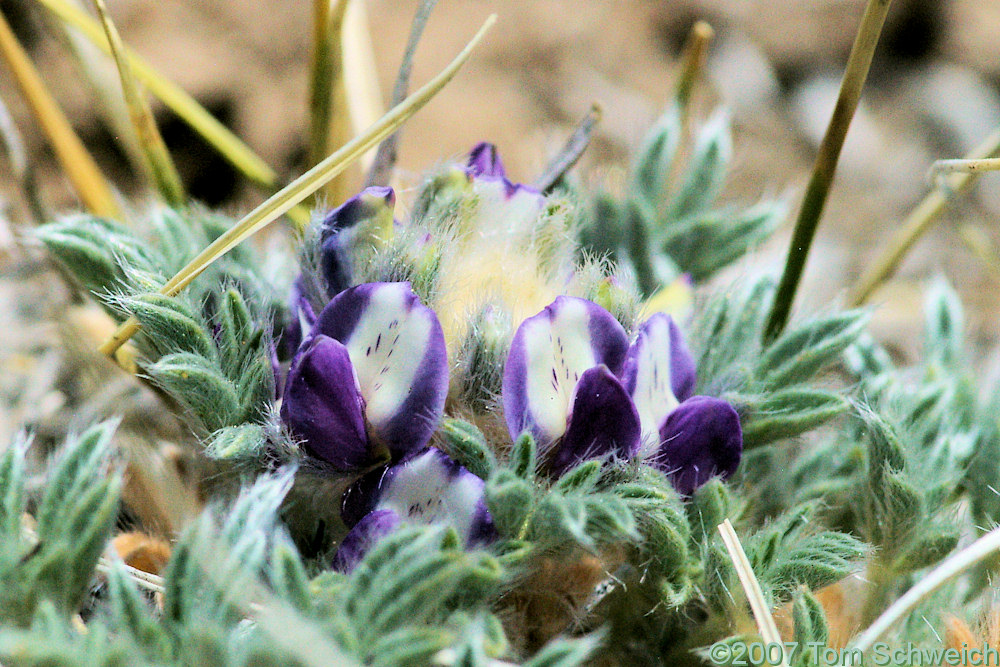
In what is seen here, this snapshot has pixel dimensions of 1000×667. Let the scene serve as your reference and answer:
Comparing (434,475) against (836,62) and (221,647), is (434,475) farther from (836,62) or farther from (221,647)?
(836,62)

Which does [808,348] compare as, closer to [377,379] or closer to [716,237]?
[716,237]

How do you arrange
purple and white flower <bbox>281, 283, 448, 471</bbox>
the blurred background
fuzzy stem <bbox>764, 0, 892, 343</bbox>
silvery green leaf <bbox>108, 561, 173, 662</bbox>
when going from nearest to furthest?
silvery green leaf <bbox>108, 561, 173, 662</bbox> → purple and white flower <bbox>281, 283, 448, 471</bbox> → fuzzy stem <bbox>764, 0, 892, 343</bbox> → the blurred background

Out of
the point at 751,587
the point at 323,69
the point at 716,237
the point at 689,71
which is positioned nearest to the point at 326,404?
the point at 751,587

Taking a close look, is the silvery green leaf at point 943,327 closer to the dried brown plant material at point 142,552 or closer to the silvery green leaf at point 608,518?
the silvery green leaf at point 608,518

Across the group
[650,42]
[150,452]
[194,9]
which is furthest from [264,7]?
[150,452]

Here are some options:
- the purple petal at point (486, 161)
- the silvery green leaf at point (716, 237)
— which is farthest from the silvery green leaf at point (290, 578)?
the silvery green leaf at point (716, 237)

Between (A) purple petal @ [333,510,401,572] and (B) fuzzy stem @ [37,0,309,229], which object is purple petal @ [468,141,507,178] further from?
(A) purple petal @ [333,510,401,572]

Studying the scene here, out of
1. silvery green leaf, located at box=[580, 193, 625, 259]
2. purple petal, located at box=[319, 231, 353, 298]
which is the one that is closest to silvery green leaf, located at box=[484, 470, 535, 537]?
purple petal, located at box=[319, 231, 353, 298]
